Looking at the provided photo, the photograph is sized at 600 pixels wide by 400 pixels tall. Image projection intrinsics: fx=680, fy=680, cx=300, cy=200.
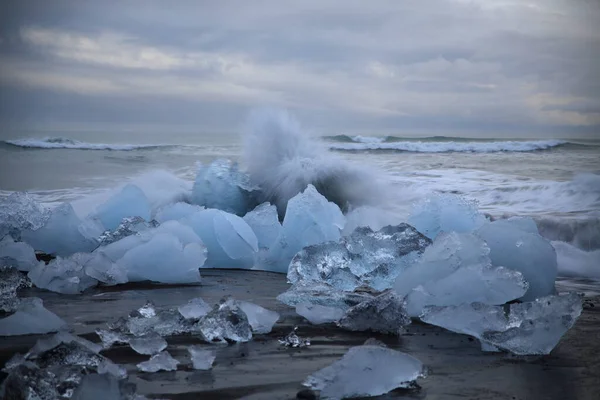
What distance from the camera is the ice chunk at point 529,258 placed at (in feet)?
12.4

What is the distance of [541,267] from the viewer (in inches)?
149

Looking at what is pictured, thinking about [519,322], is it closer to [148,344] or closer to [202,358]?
[202,358]

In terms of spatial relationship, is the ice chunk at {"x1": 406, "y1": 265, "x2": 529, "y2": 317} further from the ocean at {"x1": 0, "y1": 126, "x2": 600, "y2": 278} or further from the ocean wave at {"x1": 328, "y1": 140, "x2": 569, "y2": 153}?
the ocean wave at {"x1": 328, "y1": 140, "x2": 569, "y2": 153}

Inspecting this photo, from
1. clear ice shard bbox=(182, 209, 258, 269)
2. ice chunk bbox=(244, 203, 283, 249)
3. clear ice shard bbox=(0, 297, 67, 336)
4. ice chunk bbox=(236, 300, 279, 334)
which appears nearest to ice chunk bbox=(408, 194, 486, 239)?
ice chunk bbox=(244, 203, 283, 249)

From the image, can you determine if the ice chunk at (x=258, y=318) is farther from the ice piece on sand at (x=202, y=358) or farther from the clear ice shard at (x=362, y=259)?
the clear ice shard at (x=362, y=259)

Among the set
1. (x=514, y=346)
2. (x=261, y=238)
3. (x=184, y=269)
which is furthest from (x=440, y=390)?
(x=261, y=238)

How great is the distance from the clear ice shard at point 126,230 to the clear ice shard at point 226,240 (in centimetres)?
33

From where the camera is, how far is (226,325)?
2.79 metres

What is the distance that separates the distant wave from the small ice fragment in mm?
15456

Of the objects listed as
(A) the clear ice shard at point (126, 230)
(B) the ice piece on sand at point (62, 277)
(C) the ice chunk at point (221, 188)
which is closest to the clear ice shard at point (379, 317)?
(B) the ice piece on sand at point (62, 277)

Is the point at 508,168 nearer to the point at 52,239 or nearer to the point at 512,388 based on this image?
the point at 52,239

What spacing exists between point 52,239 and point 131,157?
11.4 m

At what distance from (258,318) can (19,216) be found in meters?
2.90

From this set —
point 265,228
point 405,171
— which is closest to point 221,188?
point 265,228
